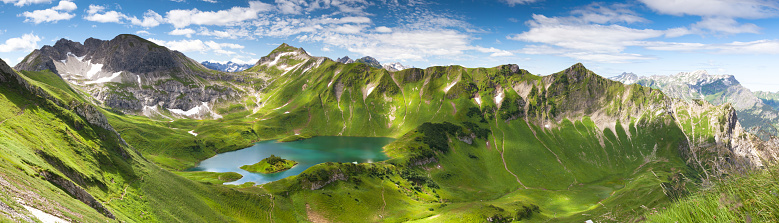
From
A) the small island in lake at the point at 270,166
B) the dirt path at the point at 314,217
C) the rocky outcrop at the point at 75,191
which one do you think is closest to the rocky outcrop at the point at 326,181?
the dirt path at the point at 314,217

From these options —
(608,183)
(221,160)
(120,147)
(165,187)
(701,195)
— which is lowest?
(608,183)

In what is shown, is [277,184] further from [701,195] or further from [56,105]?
[701,195]

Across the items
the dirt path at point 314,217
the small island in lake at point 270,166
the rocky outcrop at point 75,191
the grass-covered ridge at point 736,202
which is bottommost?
the dirt path at point 314,217

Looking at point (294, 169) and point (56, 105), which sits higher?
point (56, 105)

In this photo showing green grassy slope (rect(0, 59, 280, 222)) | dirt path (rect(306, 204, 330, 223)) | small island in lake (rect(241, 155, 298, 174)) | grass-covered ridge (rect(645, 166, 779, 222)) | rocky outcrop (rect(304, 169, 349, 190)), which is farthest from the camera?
small island in lake (rect(241, 155, 298, 174))

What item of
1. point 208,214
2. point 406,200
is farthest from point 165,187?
point 406,200

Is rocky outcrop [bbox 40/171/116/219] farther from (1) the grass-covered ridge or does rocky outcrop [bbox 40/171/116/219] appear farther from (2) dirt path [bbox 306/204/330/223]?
(1) the grass-covered ridge

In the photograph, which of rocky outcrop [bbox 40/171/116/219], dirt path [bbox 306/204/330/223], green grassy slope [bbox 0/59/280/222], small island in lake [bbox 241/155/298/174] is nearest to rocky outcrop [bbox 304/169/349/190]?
dirt path [bbox 306/204/330/223]

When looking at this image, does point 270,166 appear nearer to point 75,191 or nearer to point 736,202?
point 75,191

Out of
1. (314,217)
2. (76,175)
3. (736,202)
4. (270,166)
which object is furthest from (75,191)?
(270,166)

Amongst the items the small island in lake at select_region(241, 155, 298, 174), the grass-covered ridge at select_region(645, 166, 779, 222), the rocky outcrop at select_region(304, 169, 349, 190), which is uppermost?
the grass-covered ridge at select_region(645, 166, 779, 222)

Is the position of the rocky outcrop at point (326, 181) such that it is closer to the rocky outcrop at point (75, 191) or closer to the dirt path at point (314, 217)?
the dirt path at point (314, 217)
